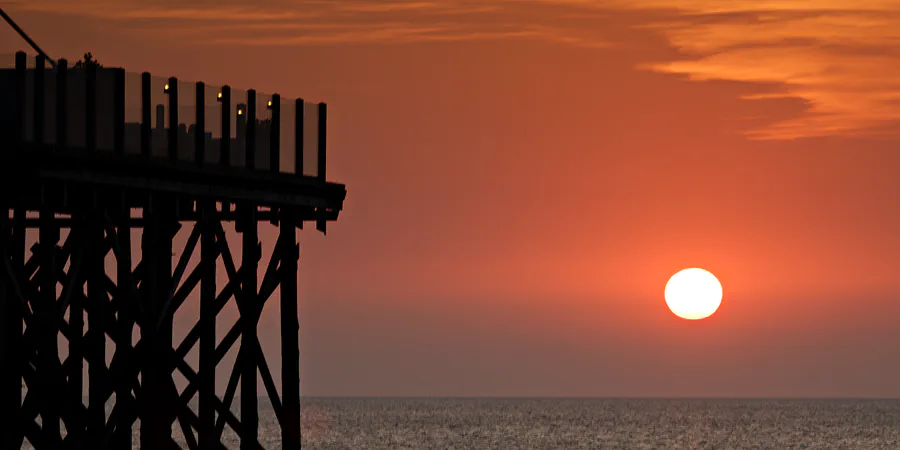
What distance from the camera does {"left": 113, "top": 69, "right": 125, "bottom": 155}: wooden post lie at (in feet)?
109

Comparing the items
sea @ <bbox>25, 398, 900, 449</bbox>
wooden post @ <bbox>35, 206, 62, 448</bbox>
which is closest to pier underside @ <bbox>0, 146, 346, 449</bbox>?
wooden post @ <bbox>35, 206, 62, 448</bbox>

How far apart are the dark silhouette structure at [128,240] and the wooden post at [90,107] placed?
0.03 metres

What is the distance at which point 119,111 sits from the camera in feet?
→ 110

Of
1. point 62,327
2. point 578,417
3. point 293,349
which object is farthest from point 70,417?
point 578,417

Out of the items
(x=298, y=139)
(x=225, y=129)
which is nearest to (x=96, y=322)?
(x=225, y=129)

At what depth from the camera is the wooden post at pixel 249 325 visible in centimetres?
3697

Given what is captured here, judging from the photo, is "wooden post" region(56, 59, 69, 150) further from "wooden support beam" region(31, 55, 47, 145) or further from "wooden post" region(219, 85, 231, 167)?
"wooden post" region(219, 85, 231, 167)

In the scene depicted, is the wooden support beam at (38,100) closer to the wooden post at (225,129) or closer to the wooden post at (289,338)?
the wooden post at (225,129)

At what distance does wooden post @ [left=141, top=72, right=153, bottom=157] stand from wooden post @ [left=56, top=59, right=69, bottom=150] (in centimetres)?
172

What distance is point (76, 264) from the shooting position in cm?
3272

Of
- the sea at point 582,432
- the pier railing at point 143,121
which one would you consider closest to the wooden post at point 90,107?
the pier railing at point 143,121

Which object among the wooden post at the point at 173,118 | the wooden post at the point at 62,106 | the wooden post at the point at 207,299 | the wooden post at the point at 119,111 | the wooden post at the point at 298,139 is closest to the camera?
the wooden post at the point at 62,106

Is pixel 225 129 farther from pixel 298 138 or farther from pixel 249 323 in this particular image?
pixel 249 323

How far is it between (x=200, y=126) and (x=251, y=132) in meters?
1.88
